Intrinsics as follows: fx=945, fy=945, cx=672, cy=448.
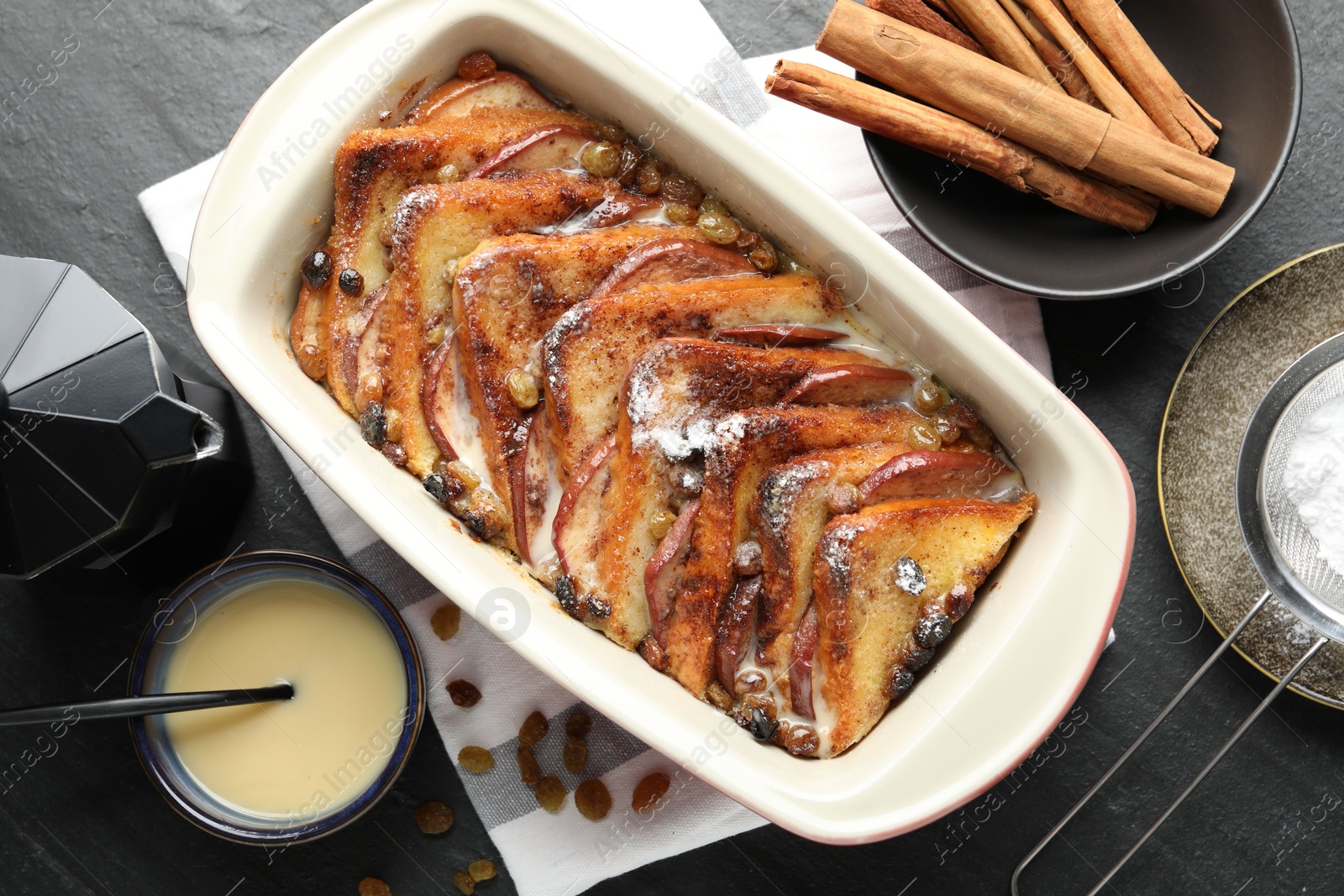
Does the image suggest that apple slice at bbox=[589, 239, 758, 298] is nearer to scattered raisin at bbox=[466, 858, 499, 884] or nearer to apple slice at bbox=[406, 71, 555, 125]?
apple slice at bbox=[406, 71, 555, 125]

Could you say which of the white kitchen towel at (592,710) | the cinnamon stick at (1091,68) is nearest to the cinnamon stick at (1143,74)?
the cinnamon stick at (1091,68)

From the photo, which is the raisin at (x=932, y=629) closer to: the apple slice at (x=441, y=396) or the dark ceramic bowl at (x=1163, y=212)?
the dark ceramic bowl at (x=1163, y=212)

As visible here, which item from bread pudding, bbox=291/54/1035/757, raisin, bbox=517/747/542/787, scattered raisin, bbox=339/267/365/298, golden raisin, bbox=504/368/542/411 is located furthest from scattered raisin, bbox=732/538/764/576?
scattered raisin, bbox=339/267/365/298

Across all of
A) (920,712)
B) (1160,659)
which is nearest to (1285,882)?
(1160,659)

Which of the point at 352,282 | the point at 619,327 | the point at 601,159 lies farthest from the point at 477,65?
the point at 619,327

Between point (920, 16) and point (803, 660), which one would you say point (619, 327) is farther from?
point (920, 16)

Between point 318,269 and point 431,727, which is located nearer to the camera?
point 318,269
